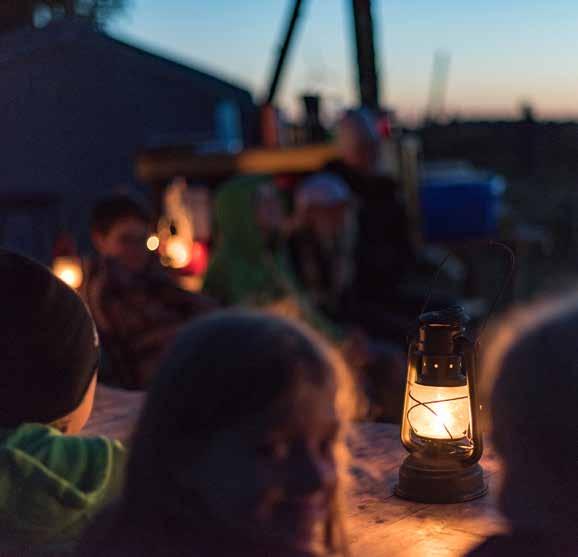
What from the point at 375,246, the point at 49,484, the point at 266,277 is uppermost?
the point at 375,246

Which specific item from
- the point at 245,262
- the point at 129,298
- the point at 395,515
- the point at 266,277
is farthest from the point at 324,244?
the point at 395,515

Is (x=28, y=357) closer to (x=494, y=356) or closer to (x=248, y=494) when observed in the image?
(x=248, y=494)

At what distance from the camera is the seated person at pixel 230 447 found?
3.81 feet

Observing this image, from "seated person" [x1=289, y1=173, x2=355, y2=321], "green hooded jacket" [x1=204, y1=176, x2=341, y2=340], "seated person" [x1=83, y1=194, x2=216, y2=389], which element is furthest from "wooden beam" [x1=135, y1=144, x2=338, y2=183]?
"seated person" [x1=83, y1=194, x2=216, y2=389]

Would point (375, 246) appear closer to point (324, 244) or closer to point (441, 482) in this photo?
point (324, 244)

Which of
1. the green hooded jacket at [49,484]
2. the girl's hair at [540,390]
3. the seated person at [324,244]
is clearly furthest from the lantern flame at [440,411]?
the seated person at [324,244]

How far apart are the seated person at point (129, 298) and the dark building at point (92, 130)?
16.1 ft

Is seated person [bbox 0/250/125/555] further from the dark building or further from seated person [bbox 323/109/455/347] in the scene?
the dark building

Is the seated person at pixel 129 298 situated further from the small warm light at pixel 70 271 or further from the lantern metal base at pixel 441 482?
the lantern metal base at pixel 441 482

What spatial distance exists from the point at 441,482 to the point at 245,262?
10.3 ft

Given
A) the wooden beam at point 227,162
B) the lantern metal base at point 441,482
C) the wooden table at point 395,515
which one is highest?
the wooden beam at point 227,162

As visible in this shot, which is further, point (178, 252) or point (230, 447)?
point (178, 252)

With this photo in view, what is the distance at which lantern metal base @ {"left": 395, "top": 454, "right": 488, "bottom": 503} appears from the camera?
205 centimetres

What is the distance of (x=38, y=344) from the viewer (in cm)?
166
